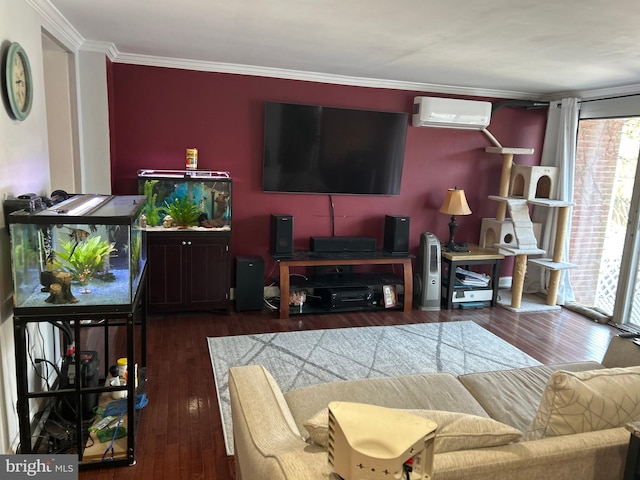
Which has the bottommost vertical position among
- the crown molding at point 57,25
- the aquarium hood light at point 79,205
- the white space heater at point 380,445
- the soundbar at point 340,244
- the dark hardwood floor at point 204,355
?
the dark hardwood floor at point 204,355

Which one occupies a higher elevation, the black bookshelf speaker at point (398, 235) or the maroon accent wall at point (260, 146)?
the maroon accent wall at point (260, 146)

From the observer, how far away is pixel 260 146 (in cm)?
456

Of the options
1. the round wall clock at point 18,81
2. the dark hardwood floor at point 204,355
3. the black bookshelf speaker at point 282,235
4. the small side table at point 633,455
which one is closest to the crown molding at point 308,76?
the black bookshelf speaker at point 282,235

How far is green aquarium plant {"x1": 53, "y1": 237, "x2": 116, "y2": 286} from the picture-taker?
2035 millimetres

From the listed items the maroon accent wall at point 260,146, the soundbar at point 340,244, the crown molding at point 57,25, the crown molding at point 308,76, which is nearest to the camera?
the crown molding at point 57,25

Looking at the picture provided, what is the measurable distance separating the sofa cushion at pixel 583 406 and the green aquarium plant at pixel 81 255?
5.96 feet

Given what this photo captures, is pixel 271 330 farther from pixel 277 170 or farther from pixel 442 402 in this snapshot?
pixel 442 402

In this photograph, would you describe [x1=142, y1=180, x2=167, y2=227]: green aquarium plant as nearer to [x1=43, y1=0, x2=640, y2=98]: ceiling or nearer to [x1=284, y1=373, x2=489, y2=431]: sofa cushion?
[x1=43, y1=0, x2=640, y2=98]: ceiling

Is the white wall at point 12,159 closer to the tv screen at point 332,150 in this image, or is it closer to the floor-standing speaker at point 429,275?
the tv screen at point 332,150

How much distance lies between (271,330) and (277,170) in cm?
156

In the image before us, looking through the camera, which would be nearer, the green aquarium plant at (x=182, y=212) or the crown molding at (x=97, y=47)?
the crown molding at (x=97, y=47)

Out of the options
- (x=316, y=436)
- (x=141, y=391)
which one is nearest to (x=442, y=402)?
(x=316, y=436)

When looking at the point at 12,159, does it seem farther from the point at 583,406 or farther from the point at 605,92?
the point at 605,92

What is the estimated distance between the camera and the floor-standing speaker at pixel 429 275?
4.74 m
